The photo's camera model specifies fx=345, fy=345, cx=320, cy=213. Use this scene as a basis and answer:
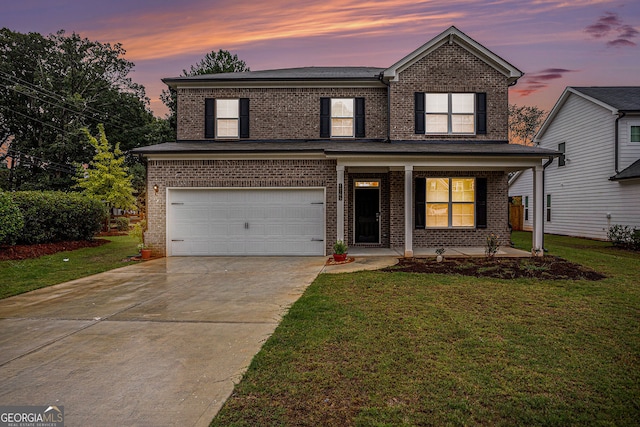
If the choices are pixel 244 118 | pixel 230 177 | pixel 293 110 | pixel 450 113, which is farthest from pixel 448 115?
pixel 230 177

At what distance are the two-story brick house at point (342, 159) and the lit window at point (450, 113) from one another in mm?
37

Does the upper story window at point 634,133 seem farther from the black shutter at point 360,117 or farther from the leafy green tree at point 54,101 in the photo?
the leafy green tree at point 54,101

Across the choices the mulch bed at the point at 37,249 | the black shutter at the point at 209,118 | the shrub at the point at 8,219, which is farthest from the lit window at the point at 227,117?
the mulch bed at the point at 37,249

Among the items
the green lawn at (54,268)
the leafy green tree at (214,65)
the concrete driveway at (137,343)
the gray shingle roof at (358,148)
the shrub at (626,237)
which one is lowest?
the concrete driveway at (137,343)

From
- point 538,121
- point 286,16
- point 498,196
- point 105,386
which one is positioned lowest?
point 105,386

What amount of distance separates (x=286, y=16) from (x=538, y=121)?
35267mm

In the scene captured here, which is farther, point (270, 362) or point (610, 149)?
point (610, 149)

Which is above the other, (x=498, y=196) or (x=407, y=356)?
(x=498, y=196)

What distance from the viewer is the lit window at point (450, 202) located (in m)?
12.7

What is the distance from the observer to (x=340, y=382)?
320cm

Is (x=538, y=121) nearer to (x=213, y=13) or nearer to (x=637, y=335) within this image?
(x=213, y=13)

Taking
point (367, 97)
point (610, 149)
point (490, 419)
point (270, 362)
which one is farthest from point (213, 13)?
point (610, 149)

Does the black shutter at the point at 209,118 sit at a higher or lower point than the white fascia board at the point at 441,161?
higher

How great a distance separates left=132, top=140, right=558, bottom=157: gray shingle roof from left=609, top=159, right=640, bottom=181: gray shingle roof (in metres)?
5.77
